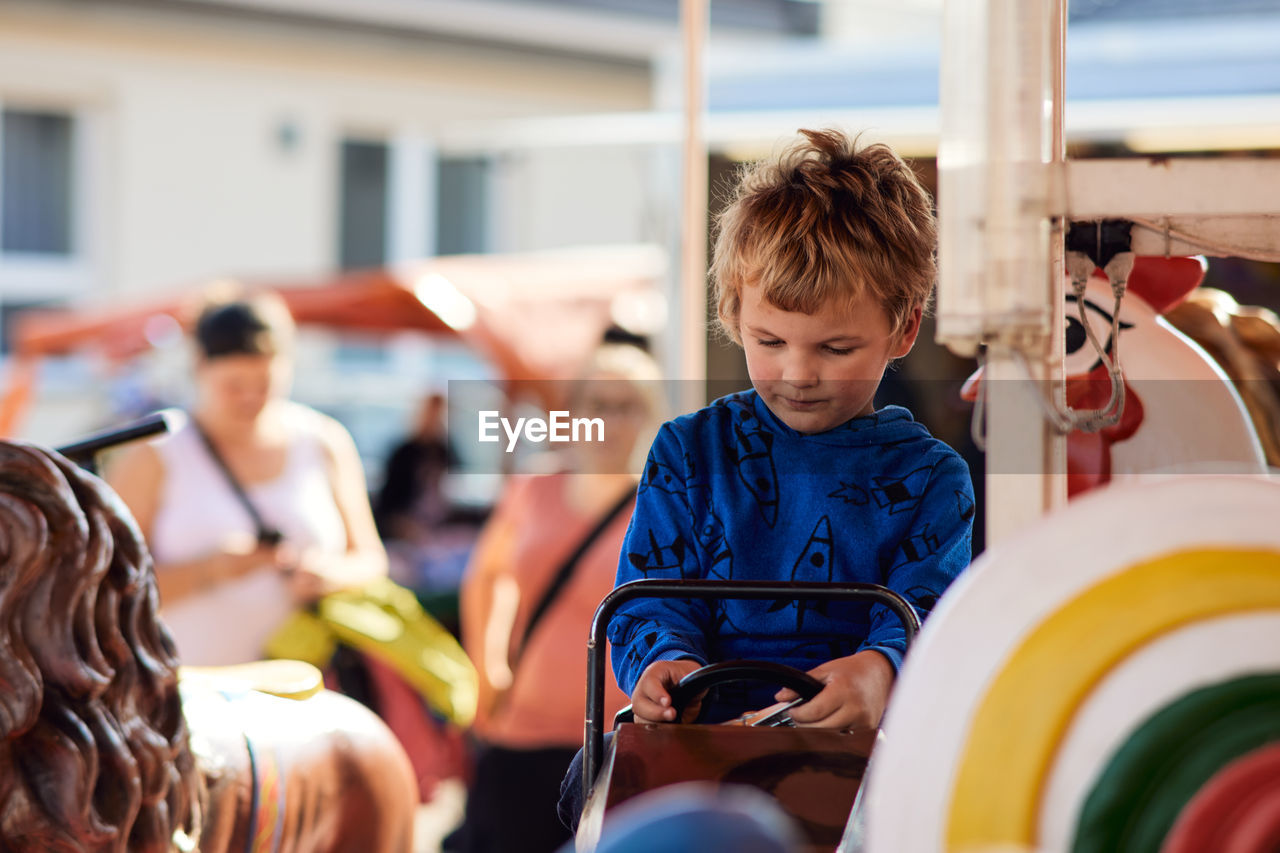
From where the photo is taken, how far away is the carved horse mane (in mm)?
1514

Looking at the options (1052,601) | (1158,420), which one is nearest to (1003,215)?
(1052,601)

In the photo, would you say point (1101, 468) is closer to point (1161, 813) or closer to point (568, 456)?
point (1161, 813)

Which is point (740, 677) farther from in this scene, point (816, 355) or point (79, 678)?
point (79, 678)

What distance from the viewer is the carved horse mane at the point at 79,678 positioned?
4.97ft

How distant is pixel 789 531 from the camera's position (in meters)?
1.76

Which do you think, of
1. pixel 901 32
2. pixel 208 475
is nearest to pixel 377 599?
pixel 208 475

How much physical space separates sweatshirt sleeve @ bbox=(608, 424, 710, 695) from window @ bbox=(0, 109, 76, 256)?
10.7 meters

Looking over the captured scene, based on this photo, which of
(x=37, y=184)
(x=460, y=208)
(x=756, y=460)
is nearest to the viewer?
(x=756, y=460)

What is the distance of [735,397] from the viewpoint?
188 cm

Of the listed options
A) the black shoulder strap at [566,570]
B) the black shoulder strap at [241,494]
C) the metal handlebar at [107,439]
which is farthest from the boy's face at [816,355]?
the black shoulder strap at [241,494]

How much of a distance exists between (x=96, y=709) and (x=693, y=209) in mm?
1622

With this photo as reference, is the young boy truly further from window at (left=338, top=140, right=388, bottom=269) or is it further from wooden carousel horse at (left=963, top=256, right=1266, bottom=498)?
window at (left=338, top=140, right=388, bottom=269)

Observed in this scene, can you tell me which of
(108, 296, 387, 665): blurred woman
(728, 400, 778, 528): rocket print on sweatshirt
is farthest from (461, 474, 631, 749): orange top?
(728, 400, 778, 528): rocket print on sweatshirt

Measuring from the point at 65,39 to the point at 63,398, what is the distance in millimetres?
2739
